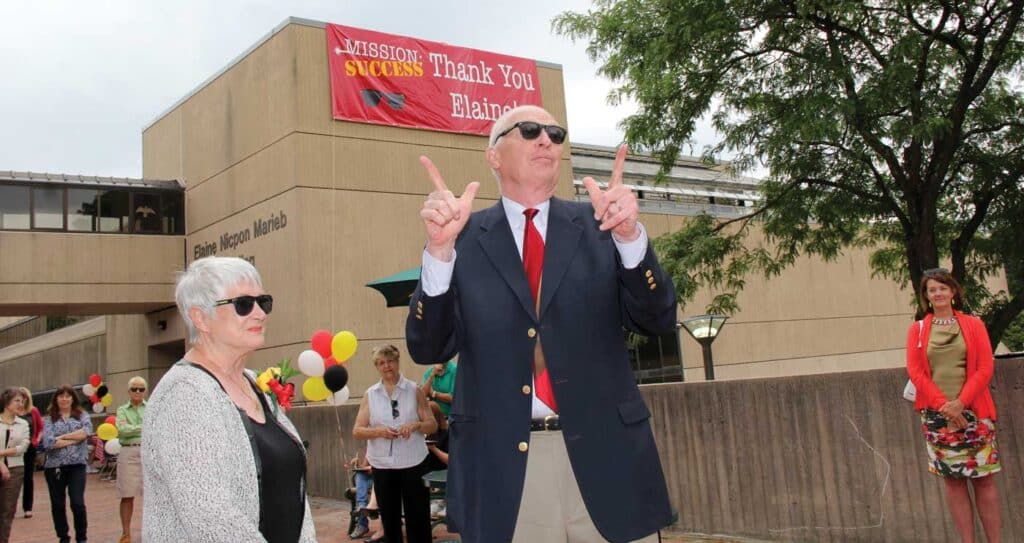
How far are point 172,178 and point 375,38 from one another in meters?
7.53

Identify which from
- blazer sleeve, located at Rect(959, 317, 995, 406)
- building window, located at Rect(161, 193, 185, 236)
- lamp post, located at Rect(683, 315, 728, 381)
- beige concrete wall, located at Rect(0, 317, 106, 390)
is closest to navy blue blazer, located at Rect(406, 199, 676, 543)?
blazer sleeve, located at Rect(959, 317, 995, 406)

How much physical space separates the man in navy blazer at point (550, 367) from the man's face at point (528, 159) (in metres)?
0.15

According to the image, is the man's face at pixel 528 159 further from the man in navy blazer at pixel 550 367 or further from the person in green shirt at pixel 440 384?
the person in green shirt at pixel 440 384

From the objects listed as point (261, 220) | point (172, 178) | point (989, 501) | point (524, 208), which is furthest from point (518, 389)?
point (172, 178)

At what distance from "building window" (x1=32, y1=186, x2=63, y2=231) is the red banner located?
7.53 meters

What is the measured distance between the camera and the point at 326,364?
30.4 feet

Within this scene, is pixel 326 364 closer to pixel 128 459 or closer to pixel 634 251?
pixel 128 459

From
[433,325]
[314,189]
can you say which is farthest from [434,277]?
[314,189]

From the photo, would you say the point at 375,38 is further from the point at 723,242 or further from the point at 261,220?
the point at 723,242

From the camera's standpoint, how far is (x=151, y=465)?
2.39 meters

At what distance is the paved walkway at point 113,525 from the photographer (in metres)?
9.05

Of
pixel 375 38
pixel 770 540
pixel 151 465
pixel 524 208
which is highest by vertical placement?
pixel 375 38

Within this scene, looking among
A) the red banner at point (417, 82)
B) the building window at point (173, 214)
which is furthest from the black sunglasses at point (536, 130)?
the building window at point (173, 214)

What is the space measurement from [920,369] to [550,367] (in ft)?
13.0
